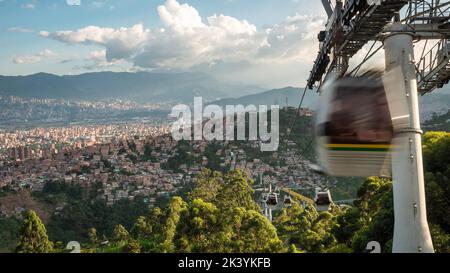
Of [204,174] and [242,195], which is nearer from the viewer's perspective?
[242,195]

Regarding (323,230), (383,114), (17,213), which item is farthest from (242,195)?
(17,213)

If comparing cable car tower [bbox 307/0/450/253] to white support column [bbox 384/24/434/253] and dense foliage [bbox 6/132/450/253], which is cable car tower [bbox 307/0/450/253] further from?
dense foliage [bbox 6/132/450/253]

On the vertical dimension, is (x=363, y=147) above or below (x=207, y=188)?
above

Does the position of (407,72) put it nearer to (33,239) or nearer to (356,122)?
(356,122)

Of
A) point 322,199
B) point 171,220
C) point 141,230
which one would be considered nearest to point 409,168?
point 322,199

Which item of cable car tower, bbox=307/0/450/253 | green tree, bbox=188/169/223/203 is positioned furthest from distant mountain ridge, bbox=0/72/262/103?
cable car tower, bbox=307/0/450/253

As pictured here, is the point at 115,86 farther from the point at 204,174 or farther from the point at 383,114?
the point at 383,114
